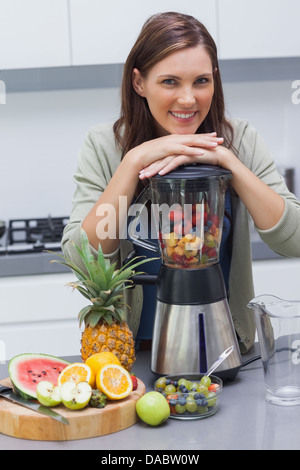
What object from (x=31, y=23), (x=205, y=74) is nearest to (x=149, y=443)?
(x=205, y=74)

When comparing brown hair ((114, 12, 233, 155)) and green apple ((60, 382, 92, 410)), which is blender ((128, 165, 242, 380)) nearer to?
green apple ((60, 382, 92, 410))

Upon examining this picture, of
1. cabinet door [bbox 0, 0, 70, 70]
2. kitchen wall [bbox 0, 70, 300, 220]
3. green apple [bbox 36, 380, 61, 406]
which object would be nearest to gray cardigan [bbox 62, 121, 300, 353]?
green apple [bbox 36, 380, 61, 406]

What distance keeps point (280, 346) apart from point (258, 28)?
1.91 meters

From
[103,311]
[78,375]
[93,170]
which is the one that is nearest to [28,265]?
[93,170]

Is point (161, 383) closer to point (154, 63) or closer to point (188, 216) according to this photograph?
point (188, 216)

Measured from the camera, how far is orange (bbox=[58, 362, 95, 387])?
1177mm

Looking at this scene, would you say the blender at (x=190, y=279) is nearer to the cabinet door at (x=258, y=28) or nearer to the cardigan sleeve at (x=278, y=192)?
the cardigan sleeve at (x=278, y=192)

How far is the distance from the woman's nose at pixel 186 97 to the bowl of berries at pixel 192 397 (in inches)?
23.2

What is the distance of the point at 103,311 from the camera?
129cm

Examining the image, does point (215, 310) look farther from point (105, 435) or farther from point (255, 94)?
point (255, 94)

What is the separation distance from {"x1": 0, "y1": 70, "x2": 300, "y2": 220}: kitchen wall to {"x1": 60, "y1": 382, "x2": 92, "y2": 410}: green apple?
2104 millimetres

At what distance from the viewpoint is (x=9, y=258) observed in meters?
2.67

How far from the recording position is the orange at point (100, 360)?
3.94ft

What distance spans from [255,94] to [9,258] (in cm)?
135
